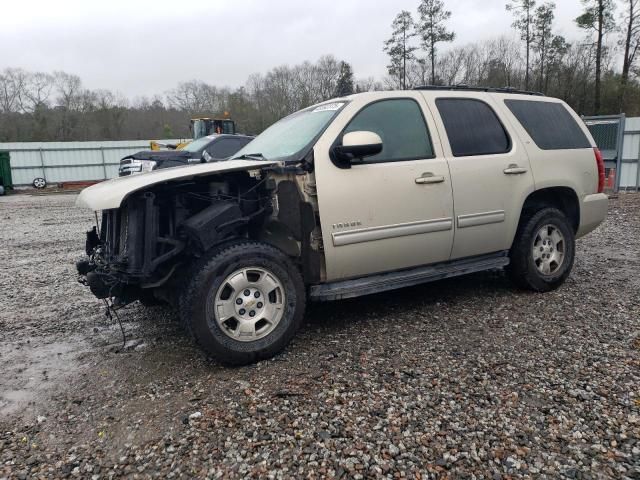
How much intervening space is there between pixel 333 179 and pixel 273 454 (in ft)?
6.01

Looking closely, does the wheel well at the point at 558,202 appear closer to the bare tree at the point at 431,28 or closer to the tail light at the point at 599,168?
the tail light at the point at 599,168

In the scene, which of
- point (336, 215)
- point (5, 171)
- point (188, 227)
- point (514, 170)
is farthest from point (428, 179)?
point (5, 171)

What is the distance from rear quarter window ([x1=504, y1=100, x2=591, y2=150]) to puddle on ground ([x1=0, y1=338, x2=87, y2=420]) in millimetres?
4256

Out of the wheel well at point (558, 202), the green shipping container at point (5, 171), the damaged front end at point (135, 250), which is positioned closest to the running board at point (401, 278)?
the wheel well at point (558, 202)

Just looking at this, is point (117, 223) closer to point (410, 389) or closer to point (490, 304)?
point (410, 389)

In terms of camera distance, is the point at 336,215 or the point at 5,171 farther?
the point at 5,171

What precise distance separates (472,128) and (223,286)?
99.6 inches

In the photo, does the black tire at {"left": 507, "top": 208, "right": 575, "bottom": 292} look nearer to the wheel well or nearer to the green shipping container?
the wheel well

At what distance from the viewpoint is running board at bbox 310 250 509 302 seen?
133 inches

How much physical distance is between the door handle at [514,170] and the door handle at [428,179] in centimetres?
76

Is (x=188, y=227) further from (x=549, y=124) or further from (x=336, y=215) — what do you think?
(x=549, y=124)

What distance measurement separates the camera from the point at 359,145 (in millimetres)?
3174

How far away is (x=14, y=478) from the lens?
6.89ft

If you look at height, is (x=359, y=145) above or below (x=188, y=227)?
above
